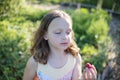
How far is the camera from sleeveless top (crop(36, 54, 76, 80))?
316cm

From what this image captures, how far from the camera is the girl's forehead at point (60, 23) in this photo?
298cm

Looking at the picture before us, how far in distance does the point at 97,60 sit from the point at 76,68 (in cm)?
194

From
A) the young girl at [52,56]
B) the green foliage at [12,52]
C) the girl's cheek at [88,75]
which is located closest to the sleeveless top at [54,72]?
the young girl at [52,56]

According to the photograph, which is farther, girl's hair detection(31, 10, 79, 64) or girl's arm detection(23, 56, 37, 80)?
girl's arm detection(23, 56, 37, 80)

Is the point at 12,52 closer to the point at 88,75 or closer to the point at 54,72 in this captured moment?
the point at 54,72

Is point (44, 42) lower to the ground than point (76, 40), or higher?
higher

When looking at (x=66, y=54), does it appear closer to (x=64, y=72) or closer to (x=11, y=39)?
(x=64, y=72)

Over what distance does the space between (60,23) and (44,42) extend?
1.00 feet

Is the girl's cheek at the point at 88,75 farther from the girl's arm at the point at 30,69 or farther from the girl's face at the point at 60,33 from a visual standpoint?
the girl's arm at the point at 30,69

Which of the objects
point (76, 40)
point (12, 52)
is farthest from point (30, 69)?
point (76, 40)

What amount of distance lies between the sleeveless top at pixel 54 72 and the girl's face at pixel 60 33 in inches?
9.3

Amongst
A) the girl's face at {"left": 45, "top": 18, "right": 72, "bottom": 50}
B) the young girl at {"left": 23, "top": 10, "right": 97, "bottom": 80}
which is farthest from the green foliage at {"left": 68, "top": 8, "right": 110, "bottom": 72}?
the girl's face at {"left": 45, "top": 18, "right": 72, "bottom": 50}

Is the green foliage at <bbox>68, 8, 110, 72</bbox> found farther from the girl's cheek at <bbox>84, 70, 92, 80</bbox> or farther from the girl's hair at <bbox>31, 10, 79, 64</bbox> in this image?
the girl's cheek at <bbox>84, 70, 92, 80</bbox>

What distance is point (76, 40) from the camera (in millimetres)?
5941
